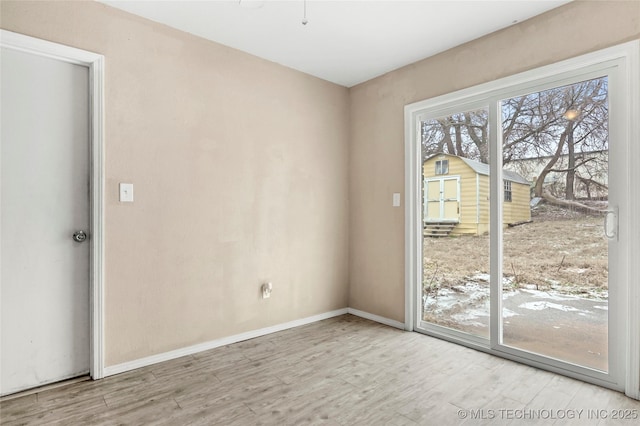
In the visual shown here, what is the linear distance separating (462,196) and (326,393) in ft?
6.40

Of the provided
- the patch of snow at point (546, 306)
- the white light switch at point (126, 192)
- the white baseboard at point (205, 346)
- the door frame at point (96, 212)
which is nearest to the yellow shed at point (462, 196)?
the patch of snow at point (546, 306)

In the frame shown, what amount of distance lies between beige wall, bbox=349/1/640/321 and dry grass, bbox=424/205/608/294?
694mm

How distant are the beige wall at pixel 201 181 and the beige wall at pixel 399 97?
0.33 meters

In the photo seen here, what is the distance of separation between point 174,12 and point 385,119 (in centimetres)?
208

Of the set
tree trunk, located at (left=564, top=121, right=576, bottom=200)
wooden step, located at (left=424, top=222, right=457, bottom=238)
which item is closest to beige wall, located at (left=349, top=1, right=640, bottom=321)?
wooden step, located at (left=424, top=222, right=457, bottom=238)

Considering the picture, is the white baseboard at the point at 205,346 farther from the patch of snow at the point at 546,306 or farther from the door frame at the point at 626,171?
the patch of snow at the point at 546,306

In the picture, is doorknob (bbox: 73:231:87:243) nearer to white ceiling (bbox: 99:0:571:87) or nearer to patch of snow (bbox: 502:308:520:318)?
white ceiling (bbox: 99:0:571:87)

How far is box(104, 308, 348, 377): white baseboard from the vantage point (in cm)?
250

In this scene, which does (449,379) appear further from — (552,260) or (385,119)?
(385,119)

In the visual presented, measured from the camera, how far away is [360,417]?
1973 mm

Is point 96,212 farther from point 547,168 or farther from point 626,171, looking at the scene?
point 626,171

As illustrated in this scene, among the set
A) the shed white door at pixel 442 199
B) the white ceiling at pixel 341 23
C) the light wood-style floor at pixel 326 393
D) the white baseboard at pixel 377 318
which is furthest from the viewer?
the white baseboard at pixel 377 318

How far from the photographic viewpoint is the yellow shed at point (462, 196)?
8.97 ft

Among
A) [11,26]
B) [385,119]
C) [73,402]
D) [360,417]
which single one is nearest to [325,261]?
[385,119]
